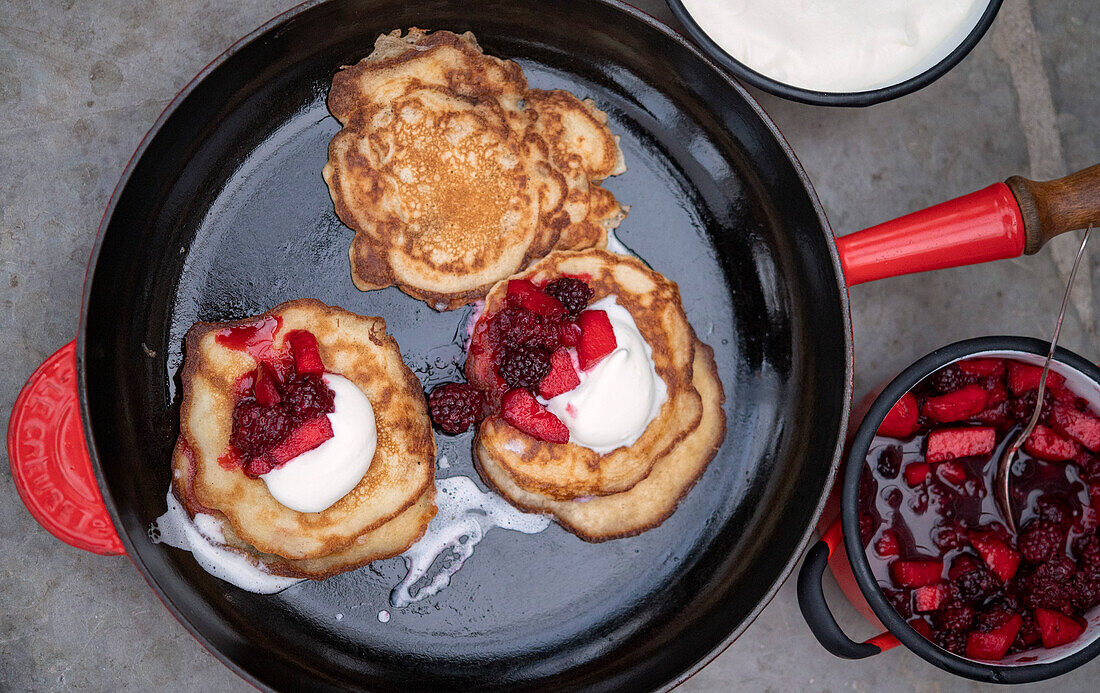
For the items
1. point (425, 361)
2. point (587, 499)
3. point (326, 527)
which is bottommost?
point (326, 527)

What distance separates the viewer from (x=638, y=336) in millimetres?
1533

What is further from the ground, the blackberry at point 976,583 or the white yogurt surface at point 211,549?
the blackberry at point 976,583

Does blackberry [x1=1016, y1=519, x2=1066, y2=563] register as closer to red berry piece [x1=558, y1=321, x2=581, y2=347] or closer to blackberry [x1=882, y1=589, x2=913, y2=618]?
blackberry [x1=882, y1=589, x2=913, y2=618]

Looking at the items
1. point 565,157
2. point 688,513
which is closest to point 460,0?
point 565,157

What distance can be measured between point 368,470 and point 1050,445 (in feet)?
4.74

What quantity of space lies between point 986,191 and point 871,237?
22 cm

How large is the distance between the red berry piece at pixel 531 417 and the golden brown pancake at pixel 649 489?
14 centimetres

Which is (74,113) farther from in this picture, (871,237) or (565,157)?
(871,237)

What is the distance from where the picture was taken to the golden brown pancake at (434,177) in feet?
5.00

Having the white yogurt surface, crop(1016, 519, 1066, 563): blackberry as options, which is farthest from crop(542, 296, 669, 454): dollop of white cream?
crop(1016, 519, 1066, 563): blackberry

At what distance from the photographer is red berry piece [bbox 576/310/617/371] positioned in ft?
4.68

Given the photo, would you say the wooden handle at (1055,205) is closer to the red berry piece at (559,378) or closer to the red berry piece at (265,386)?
the red berry piece at (559,378)

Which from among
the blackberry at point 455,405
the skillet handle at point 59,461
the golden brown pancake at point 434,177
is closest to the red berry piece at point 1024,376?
the golden brown pancake at point 434,177

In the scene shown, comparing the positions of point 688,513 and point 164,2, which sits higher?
point 164,2
